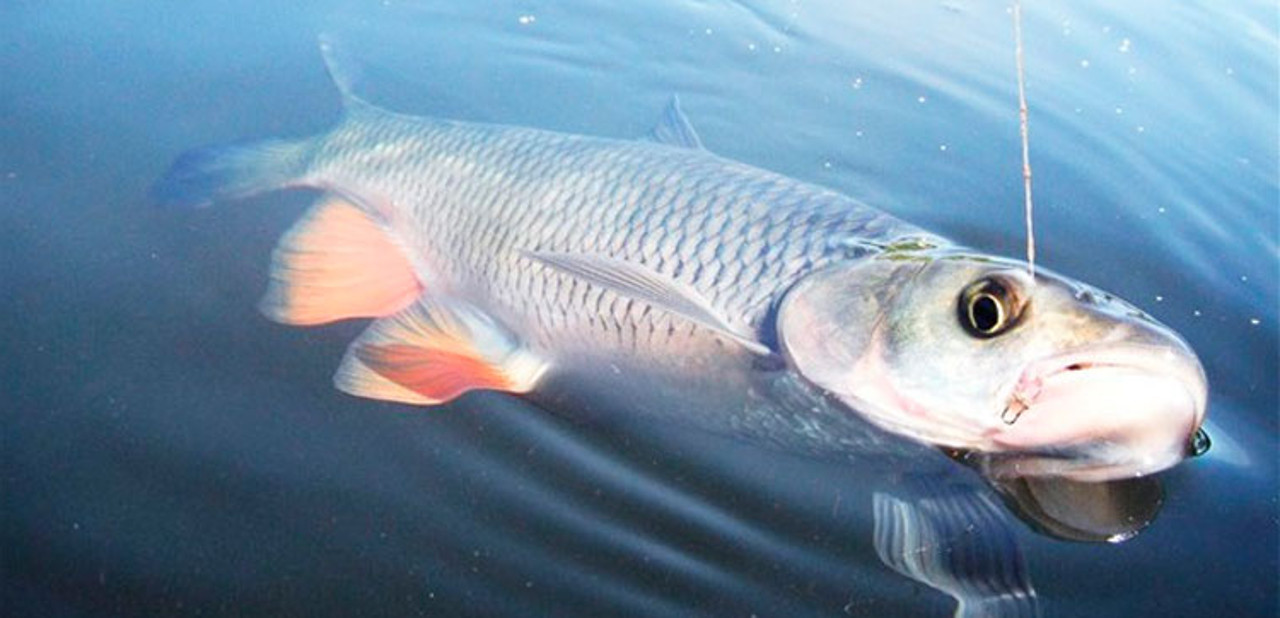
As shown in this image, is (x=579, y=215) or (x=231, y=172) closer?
(x=579, y=215)

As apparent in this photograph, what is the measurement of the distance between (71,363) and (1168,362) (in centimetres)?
206

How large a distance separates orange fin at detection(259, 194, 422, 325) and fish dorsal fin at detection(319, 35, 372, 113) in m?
0.36

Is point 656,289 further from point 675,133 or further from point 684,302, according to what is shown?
point 675,133

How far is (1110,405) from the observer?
1567 millimetres

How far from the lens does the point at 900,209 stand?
3.24 meters

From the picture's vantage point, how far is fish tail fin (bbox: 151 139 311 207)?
2.67 meters

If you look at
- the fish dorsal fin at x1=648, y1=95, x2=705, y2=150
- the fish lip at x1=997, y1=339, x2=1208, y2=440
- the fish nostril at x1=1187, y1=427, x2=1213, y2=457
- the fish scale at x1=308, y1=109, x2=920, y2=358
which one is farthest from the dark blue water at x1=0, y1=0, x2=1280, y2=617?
the fish dorsal fin at x1=648, y1=95, x2=705, y2=150

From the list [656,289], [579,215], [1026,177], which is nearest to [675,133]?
[579,215]

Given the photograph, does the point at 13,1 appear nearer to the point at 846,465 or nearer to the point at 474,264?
the point at 474,264

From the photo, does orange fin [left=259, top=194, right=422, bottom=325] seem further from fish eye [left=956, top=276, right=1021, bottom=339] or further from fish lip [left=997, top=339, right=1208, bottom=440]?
fish lip [left=997, top=339, right=1208, bottom=440]

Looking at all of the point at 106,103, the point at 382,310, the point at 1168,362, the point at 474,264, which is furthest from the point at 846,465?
the point at 106,103

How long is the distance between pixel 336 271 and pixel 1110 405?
1.88m

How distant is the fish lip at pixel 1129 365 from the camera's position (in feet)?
5.00

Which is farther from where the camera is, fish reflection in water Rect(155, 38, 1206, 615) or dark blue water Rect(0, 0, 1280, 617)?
dark blue water Rect(0, 0, 1280, 617)
